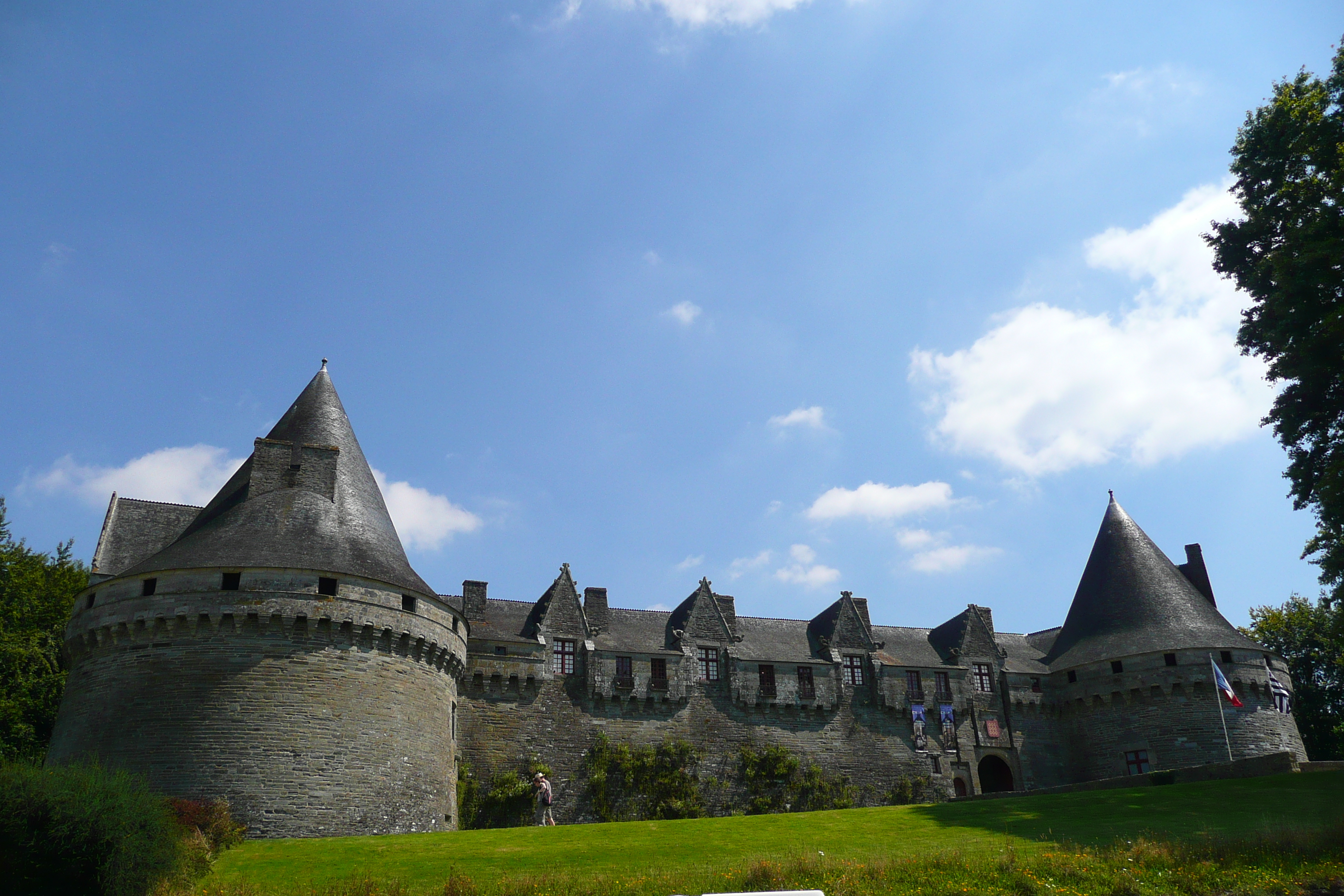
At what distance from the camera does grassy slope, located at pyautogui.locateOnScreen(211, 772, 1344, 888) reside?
18.4 meters

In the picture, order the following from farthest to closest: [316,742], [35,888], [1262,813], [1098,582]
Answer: [1098,582] → [316,742] → [1262,813] → [35,888]

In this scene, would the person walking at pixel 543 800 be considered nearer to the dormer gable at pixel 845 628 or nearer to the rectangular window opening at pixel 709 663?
the rectangular window opening at pixel 709 663

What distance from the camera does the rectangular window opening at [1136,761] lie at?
3538cm

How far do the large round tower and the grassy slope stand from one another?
1.79m

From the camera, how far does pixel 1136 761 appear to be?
35625 mm

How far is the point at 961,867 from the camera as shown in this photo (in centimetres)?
1695

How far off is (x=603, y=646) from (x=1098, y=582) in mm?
21363

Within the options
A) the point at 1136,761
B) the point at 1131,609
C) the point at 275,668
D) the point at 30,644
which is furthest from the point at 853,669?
the point at 30,644

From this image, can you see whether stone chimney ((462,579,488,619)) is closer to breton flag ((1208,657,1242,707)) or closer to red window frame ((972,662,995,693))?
red window frame ((972,662,995,693))

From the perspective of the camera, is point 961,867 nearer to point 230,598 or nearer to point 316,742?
point 316,742

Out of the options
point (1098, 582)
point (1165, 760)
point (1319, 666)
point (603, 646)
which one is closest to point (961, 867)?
point (603, 646)

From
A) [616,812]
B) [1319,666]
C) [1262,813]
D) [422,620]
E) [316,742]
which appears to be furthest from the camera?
[1319,666]

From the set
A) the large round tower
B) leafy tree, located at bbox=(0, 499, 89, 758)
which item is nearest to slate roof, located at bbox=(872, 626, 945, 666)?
the large round tower

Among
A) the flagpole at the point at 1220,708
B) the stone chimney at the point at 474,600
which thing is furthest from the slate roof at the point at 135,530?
the flagpole at the point at 1220,708
